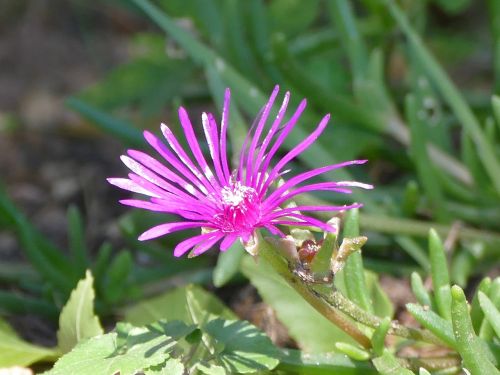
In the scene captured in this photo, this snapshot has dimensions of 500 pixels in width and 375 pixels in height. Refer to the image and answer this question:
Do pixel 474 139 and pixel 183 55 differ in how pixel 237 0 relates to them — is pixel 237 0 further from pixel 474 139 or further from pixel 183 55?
pixel 474 139

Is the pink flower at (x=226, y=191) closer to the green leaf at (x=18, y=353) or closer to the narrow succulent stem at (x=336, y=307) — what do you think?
the narrow succulent stem at (x=336, y=307)

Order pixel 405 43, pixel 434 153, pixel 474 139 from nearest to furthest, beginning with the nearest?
pixel 474 139, pixel 434 153, pixel 405 43

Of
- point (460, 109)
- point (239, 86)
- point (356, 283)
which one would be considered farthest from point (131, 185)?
point (460, 109)

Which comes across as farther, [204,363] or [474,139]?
[474,139]

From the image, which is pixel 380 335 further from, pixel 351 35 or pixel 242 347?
pixel 351 35

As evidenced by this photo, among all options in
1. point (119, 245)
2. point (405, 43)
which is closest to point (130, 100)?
point (119, 245)

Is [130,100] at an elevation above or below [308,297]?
above

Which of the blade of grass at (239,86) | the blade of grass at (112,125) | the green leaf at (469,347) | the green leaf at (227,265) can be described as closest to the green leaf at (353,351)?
the green leaf at (469,347)

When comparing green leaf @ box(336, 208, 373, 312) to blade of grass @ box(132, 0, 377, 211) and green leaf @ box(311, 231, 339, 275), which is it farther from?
blade of grass @ box(132, 0, 377, 211)
